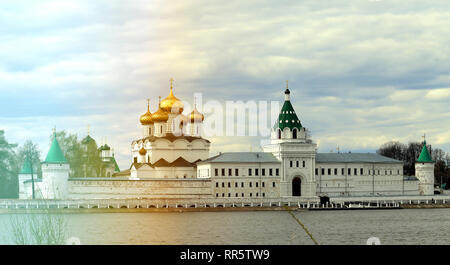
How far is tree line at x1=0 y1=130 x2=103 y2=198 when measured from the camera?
40844 millimetres

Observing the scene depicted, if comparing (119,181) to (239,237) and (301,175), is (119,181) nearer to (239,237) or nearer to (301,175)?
(301,175)

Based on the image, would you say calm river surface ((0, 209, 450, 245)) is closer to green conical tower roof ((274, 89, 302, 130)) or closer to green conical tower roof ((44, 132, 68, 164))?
green conical tower roof ((44, 132, 68, 164))

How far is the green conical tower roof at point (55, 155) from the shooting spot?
4128 cm

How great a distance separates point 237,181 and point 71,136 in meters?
11.5

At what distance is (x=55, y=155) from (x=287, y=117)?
56.9ft

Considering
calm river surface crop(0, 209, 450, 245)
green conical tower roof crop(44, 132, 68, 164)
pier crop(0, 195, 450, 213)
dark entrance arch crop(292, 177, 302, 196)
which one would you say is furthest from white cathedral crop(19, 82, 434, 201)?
calm river surface crop(0, 209, 450, 245)

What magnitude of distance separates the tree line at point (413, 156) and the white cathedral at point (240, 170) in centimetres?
1116

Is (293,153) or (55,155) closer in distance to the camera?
(55,155)

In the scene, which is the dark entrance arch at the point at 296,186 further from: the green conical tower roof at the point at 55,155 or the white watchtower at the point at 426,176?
the green conical tower roof at the point at 55,155

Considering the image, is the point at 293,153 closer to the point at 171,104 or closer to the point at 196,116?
the point at 196,116

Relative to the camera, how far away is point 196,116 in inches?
2034

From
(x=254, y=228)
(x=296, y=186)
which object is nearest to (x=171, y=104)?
(x=296, y=186)

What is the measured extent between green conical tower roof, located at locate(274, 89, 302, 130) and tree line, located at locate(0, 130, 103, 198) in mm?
13587
